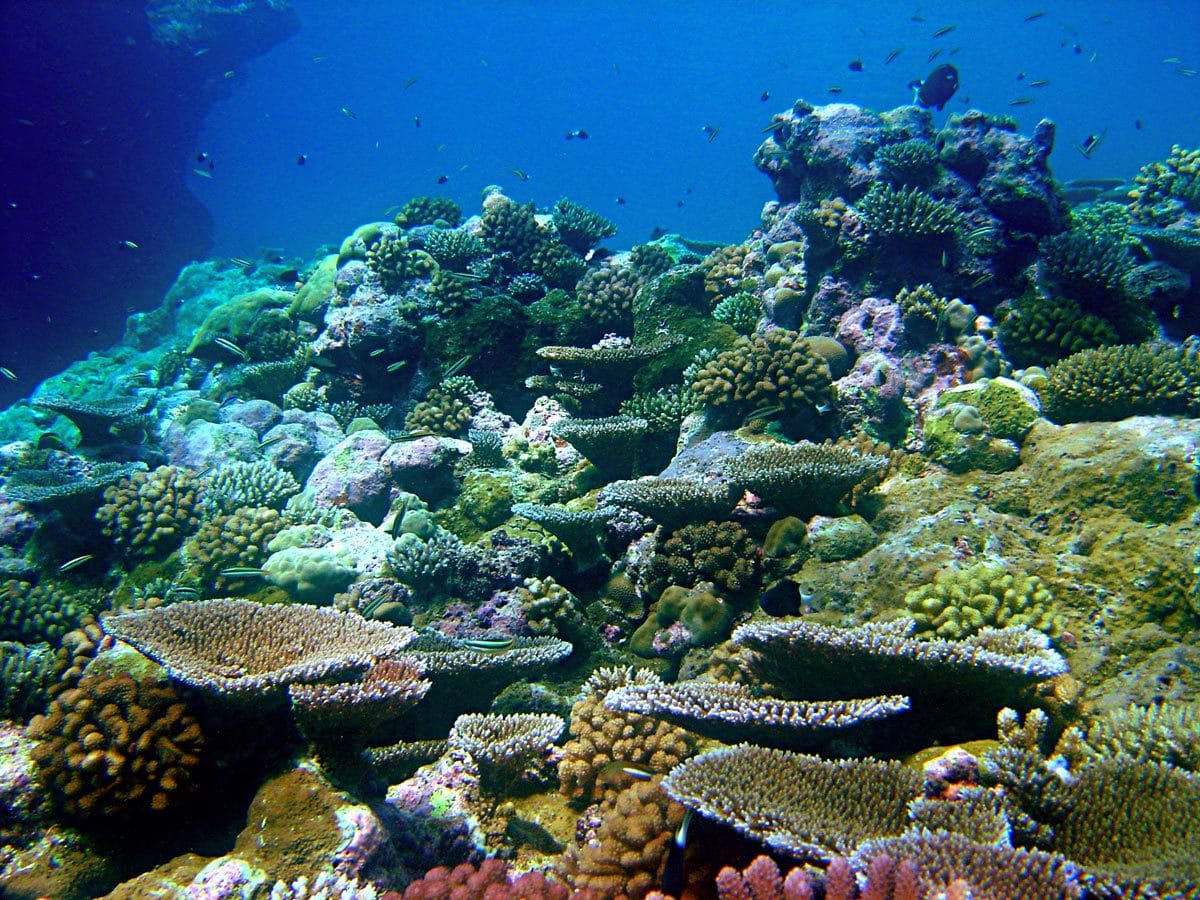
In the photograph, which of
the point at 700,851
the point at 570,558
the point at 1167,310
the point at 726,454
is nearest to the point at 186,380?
the point at 570,558

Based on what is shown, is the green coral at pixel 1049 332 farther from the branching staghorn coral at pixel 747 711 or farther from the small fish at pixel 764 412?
the branching staghorn coral at pixel 747 711

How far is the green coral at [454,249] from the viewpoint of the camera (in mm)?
11312

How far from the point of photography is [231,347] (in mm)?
11641

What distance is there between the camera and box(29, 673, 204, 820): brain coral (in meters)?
3.27

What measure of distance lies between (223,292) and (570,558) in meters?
19.8

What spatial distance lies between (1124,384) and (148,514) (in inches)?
445

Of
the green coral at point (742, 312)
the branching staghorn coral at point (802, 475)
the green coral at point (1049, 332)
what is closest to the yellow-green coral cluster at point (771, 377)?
the branching staghorn coral at point (802, 475)

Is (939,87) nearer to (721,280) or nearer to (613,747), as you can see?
(721,280)

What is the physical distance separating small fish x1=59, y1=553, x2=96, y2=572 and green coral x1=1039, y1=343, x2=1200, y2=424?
11.2 meters

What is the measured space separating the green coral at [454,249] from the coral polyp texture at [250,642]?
27.4ft

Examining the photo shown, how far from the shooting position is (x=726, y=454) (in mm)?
Answer: 6484

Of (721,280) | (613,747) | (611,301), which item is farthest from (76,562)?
(721,280)

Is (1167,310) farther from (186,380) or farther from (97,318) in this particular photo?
(97,318)

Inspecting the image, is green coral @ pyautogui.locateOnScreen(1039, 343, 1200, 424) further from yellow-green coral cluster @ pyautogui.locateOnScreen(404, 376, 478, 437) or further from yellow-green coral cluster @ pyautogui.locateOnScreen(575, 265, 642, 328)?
yellow-green coral cluster @ pyautogui.locateOnScreen(404, 376, 478, 437)
